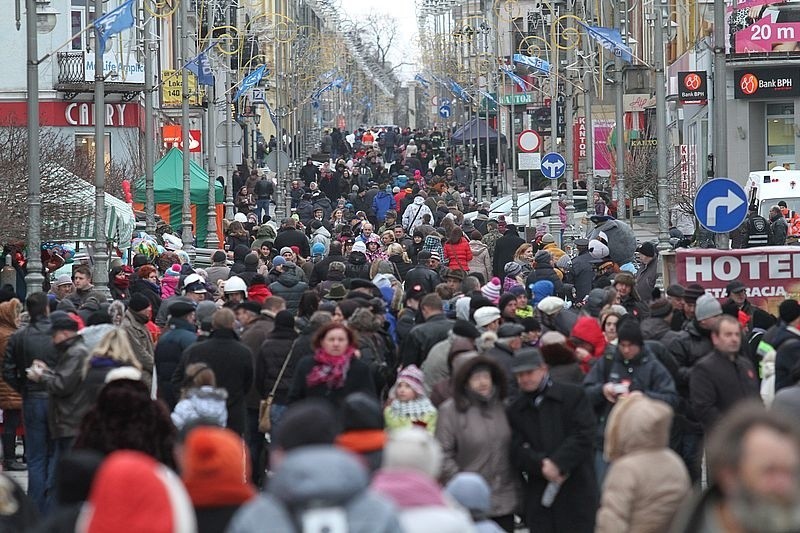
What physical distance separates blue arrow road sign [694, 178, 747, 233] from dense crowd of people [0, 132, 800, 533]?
0.78 m

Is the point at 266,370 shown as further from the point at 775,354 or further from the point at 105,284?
the point at 105,284

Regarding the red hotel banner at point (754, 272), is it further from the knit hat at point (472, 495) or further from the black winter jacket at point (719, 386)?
the knit hat at point (472, 495)

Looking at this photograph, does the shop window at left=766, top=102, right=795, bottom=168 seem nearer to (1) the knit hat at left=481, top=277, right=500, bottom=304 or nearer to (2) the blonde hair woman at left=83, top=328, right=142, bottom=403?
(1) the knit hat at left=481, top=277, right=500, bottom=304

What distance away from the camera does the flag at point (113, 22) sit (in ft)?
86.2

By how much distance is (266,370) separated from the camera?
1398 centimetres

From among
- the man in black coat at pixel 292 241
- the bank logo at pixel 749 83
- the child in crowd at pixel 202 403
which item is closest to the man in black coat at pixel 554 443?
the child in crowd at pixel 202 403

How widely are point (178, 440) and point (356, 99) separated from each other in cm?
16669

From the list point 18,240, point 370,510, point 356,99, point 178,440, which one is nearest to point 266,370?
point 178,440

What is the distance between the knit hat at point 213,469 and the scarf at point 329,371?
176 inches

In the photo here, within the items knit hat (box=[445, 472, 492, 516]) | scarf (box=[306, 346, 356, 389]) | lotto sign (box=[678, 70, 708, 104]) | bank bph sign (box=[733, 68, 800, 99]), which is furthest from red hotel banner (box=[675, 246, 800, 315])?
bank bph sign (box=[733, 68, 800, 99])

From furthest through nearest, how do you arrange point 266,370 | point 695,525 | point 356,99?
point 356,99, point 266,370, point 695,525

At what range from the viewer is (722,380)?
38.5 ft

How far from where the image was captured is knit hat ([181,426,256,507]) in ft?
22.8

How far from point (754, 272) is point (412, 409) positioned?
6947 mm
